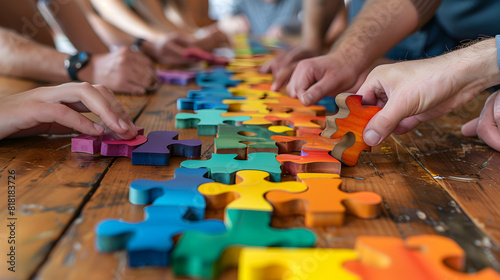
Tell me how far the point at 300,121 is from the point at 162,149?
452mm

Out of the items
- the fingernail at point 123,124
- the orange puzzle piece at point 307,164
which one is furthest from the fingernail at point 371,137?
the fingernail at point 123,124

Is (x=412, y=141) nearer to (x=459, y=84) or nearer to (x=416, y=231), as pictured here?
(x=459, y=84)

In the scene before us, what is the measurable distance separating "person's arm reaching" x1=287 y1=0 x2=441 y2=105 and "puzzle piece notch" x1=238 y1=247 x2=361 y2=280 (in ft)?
2.84

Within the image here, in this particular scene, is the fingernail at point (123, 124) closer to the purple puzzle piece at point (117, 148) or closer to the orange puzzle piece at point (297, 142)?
the purple puzzle piece at point (117, 148)

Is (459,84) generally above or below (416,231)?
above

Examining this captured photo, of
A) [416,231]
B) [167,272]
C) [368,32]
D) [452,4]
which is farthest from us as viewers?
[452,4]

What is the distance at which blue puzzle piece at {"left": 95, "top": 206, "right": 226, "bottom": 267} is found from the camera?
562 mm

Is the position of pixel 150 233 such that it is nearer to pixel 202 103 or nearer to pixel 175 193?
pixel 175 193

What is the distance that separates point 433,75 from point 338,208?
48cm

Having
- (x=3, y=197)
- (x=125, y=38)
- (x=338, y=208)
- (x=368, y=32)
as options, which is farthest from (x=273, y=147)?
(x=125, y=38)

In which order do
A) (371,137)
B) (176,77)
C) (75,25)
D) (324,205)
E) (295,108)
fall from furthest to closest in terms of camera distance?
(75,25), (176,77), (295,108), (371,137), (324,205)

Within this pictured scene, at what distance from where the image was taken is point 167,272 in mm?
556

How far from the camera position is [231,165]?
89 centimetres

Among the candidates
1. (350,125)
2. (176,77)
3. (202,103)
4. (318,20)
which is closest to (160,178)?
(350,125)
